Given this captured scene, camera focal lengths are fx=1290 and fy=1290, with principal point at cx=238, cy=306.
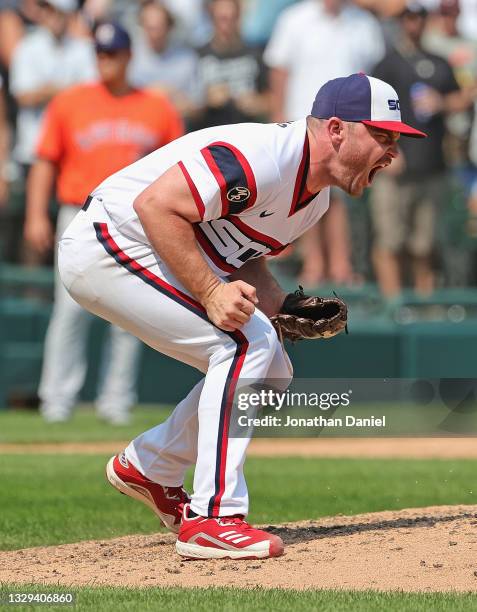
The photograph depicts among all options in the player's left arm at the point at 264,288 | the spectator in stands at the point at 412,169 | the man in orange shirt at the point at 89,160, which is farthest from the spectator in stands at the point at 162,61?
the player's left arm at the point at 264,288

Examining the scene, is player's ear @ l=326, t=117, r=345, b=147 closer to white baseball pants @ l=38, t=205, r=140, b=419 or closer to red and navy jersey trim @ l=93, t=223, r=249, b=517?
red and navy jersey trim @ l=93, t=223, r=249, b=517

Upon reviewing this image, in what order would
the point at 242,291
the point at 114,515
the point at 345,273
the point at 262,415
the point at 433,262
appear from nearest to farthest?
the point at 242,291 → the point at 262,415 → the point at 114,515 → the point at 345,273 → the point at 433,262

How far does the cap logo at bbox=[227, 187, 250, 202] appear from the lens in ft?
16.1

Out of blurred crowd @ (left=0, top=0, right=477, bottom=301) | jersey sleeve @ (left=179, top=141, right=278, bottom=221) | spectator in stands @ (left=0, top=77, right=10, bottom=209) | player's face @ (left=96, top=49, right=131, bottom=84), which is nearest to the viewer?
jersey sleeve @ (left=179, top=141, right=278, bottom=221)

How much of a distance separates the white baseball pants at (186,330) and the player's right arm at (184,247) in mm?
116

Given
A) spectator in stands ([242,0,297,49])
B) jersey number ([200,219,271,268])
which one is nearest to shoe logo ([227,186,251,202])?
jersey number ([200,219,271,268])

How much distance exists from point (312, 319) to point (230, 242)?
0.64m

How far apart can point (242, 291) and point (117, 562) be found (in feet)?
4.00

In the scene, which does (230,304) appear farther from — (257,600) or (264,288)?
(257,600)

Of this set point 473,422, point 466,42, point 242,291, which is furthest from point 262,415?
point 466,42

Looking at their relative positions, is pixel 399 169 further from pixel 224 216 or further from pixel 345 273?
pixel 224 216

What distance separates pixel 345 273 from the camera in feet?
41.1

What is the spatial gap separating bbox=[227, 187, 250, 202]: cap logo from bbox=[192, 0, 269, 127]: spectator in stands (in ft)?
26.4

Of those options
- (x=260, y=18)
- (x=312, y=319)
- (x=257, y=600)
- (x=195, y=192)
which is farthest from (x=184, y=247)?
(x=260, y=18)
